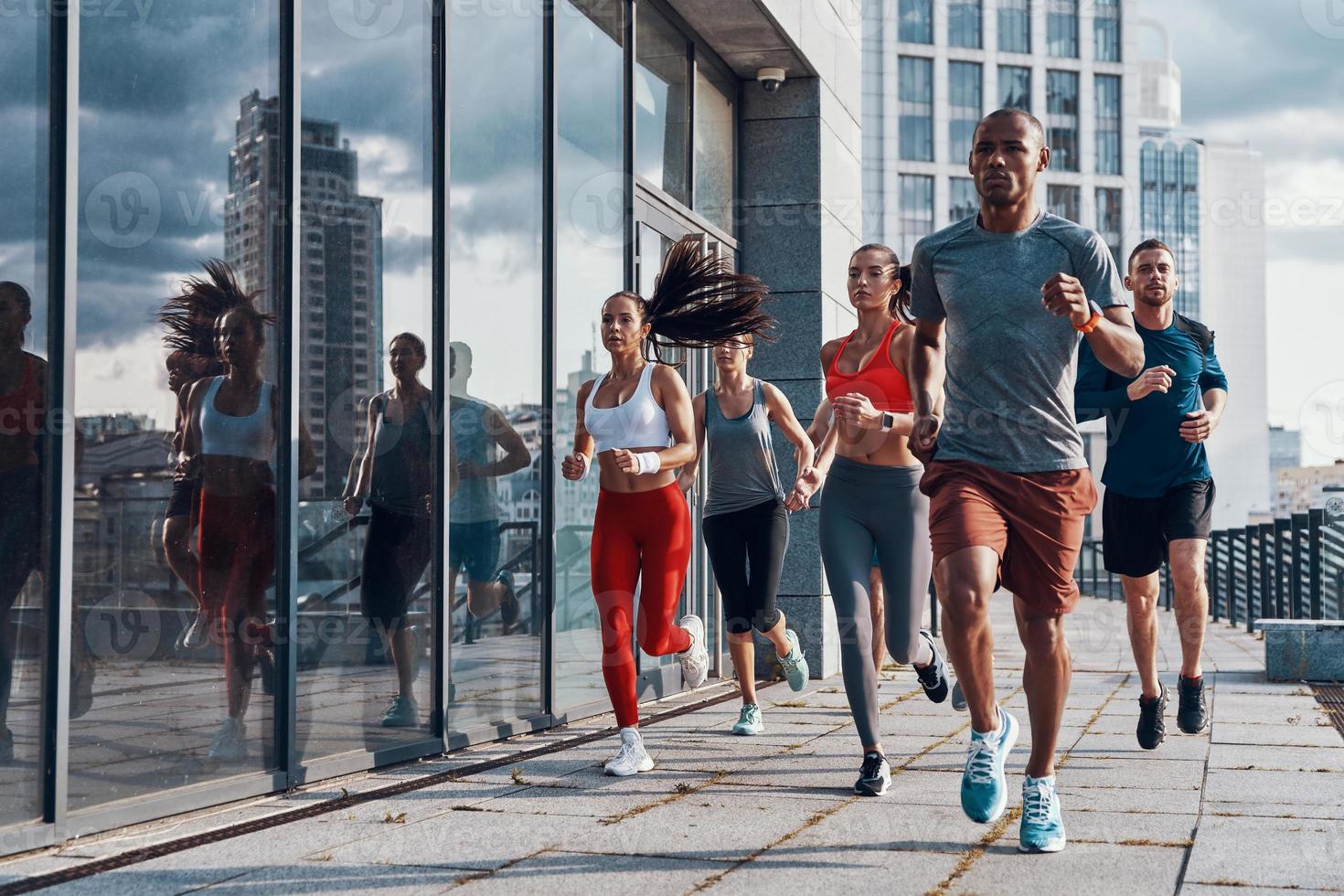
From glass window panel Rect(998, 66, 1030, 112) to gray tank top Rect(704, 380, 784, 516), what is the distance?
215ft

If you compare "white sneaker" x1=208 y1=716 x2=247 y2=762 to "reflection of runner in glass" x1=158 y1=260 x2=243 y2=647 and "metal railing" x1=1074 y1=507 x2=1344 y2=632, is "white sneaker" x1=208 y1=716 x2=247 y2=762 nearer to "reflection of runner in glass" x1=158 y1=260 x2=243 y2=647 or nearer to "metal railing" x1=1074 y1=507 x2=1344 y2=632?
"reflection of runner in glass" x1=158 y1=260 x2=243 y2=647

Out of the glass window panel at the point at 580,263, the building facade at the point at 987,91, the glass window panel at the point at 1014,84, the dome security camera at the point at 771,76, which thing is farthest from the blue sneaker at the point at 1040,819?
the glass window panel at the point at 1014,84

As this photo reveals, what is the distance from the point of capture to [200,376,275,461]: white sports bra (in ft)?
15.6

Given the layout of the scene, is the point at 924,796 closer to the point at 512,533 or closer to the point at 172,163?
the point at 512,533

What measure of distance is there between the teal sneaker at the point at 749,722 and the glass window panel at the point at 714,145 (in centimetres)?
364

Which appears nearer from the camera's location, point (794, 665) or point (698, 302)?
point (698, 302)

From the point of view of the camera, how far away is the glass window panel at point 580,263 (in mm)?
7148

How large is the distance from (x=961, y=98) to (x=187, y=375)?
68847 millimetres

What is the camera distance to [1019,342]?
4172mm

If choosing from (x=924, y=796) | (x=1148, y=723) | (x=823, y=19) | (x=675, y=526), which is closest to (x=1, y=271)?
(x=675, y=526)

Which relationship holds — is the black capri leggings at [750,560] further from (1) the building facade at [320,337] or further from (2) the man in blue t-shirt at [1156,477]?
(2) the man in blue t-shirt at [1156,477]

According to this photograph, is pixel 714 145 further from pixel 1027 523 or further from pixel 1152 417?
pixel 1027 523

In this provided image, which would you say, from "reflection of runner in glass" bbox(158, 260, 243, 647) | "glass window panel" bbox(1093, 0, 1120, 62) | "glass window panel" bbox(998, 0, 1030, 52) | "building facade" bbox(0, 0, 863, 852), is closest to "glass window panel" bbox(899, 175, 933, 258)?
"glass window panel" bbox(998, 0, 1030, 52)

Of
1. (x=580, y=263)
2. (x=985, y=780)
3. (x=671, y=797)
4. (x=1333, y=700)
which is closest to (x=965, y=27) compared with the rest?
(x=1333, y=700)
